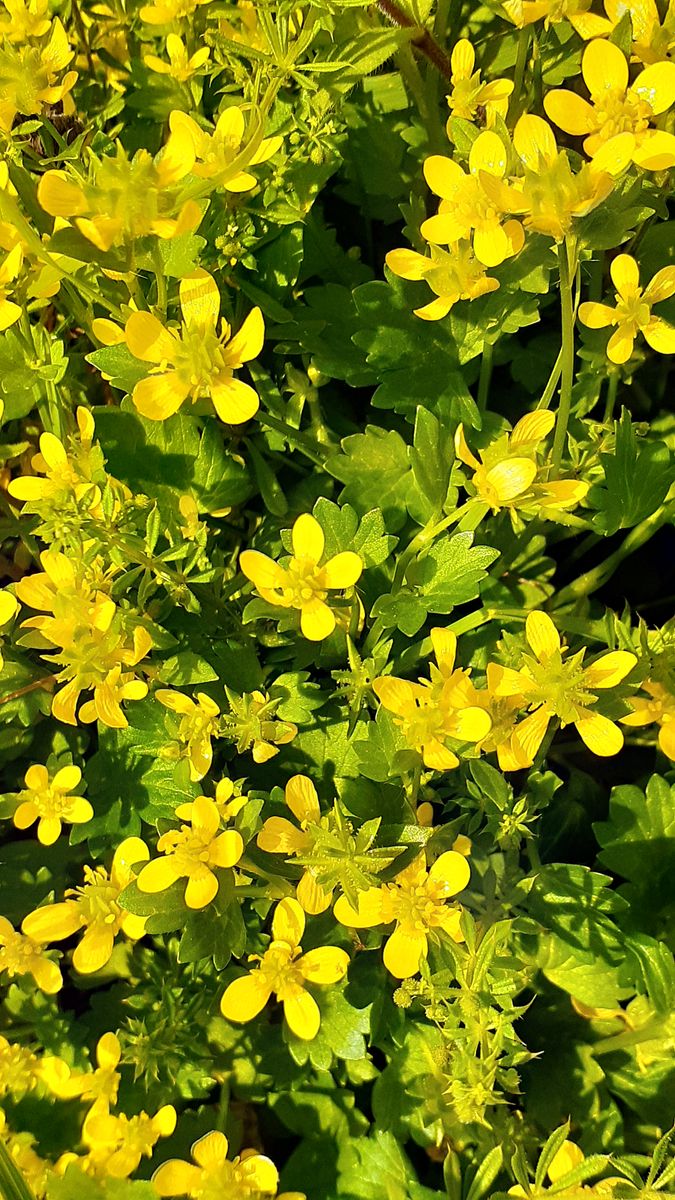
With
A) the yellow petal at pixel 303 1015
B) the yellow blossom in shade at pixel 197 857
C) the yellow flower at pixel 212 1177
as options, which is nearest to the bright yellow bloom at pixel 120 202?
the yellow blossom in shade at pixel 197 857

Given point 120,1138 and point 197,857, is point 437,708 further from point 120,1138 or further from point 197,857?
point 120,1138

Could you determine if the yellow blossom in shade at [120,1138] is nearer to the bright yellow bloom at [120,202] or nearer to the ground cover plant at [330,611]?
the ground cover plant at [330,611]

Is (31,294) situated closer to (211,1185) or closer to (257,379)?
(257,379)

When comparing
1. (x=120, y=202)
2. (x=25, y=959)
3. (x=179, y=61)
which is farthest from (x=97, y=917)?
(x=179, y=61)

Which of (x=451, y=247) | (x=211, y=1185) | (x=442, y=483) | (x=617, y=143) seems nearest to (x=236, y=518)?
(x=442, y=483)

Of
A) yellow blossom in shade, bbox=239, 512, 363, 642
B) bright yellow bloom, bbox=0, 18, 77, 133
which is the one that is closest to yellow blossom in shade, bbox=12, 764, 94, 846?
yellow blossom in shade, bbox=239, 512, 363, 642

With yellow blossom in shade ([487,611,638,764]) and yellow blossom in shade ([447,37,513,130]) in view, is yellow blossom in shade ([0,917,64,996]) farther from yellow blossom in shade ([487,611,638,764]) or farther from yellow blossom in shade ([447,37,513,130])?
yellow blossom in shade ([447,37,513,130])
